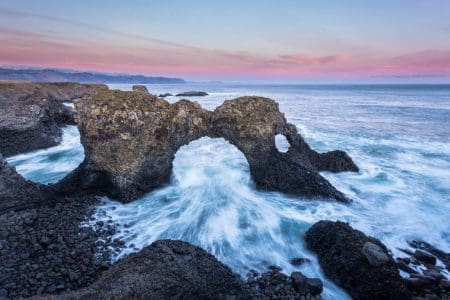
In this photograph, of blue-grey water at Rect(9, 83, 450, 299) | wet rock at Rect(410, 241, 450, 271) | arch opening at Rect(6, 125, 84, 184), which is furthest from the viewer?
arch opening at Rect(6, 125, 84, 184)

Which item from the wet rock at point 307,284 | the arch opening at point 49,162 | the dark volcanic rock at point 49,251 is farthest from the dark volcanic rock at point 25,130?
the wet rock at point 307,284

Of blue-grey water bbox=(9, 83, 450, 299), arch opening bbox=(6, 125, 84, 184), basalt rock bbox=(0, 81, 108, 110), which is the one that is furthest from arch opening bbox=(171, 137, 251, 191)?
basalt rock bbox=(0, 81, 108, 110)

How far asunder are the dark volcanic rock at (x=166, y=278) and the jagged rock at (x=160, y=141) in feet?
22.8

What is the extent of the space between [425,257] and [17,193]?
15281mm

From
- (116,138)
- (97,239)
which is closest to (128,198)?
(116,138)

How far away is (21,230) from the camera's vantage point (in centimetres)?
1066

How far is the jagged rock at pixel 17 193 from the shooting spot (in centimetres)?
1207

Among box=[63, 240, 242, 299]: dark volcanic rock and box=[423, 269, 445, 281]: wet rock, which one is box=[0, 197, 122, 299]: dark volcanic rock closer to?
box=[63, 240, 242, 299]: dark volcanic rock

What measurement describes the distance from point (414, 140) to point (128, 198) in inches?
1151

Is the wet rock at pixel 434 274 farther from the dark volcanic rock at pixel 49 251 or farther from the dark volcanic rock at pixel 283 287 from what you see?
the dark volcanic rock at pixel 49 251

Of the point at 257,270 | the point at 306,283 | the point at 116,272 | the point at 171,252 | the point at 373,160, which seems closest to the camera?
the point at 116,272

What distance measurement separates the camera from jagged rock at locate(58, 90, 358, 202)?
1443cm

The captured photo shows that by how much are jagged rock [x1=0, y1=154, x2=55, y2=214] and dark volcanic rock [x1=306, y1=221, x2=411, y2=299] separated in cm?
1097

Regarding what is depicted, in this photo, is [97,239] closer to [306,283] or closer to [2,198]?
[2,198]
